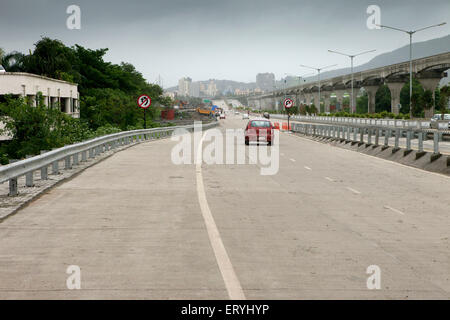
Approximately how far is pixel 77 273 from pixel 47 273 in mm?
367

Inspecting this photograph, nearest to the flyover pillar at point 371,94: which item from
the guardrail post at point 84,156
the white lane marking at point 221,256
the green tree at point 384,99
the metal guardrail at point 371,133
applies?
the green tree at point 384,99

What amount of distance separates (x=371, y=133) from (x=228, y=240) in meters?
29.3

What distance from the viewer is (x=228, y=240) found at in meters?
9.41

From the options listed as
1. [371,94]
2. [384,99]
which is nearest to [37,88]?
[371,94]

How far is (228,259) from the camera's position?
814 cm

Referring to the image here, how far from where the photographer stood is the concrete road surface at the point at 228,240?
6859mm

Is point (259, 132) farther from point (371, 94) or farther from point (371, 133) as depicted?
point (371, 94)

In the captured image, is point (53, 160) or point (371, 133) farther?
point (371, 133)

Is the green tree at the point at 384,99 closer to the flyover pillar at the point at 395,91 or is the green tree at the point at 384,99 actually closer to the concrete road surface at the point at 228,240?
the flyover pillar at the point at 395,91

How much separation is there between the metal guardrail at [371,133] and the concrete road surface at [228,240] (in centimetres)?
672

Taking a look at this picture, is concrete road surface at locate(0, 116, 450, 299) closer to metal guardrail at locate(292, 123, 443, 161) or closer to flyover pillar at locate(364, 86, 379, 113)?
metal guardrail at locate(292, 123, 443, 161)

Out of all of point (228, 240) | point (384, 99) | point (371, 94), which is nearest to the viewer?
point (228, 240)
